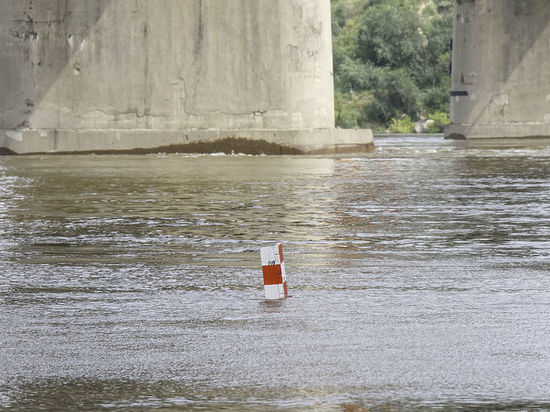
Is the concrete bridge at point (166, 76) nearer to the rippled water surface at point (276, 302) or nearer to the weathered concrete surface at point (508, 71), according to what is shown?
the rippled water surface at point (276, 302)

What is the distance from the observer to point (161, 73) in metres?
33.8

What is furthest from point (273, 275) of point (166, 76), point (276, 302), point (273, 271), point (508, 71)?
point (508, 71)

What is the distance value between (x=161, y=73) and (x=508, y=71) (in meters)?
20.3

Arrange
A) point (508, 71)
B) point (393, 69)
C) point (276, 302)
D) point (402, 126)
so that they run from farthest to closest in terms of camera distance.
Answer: point (393, 69), point (402, 126), point (508, 71), point (276, 302)

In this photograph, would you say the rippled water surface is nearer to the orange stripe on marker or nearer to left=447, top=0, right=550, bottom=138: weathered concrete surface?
the orange stripe on marker

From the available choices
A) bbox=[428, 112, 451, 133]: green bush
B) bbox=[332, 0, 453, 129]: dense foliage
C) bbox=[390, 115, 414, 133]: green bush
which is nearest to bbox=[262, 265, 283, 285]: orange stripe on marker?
bbox=[428, 112, 451, 133]: green bush

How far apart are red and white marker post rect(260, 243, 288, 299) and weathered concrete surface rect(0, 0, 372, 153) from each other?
23257 mm

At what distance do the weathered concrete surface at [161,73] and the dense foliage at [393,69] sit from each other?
147 feet

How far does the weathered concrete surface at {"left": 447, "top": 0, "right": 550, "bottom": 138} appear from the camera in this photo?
163 feet

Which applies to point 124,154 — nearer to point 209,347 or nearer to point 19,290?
point 19,290

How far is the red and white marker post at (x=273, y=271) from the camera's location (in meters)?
9.73

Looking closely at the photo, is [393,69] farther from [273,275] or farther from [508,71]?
[273,275]

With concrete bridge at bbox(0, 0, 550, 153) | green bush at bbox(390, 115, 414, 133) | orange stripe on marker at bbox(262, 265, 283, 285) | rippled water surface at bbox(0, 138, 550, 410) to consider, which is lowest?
green bush at bbox(390, 115, 414, 133)

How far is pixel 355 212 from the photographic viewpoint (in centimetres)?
1736
